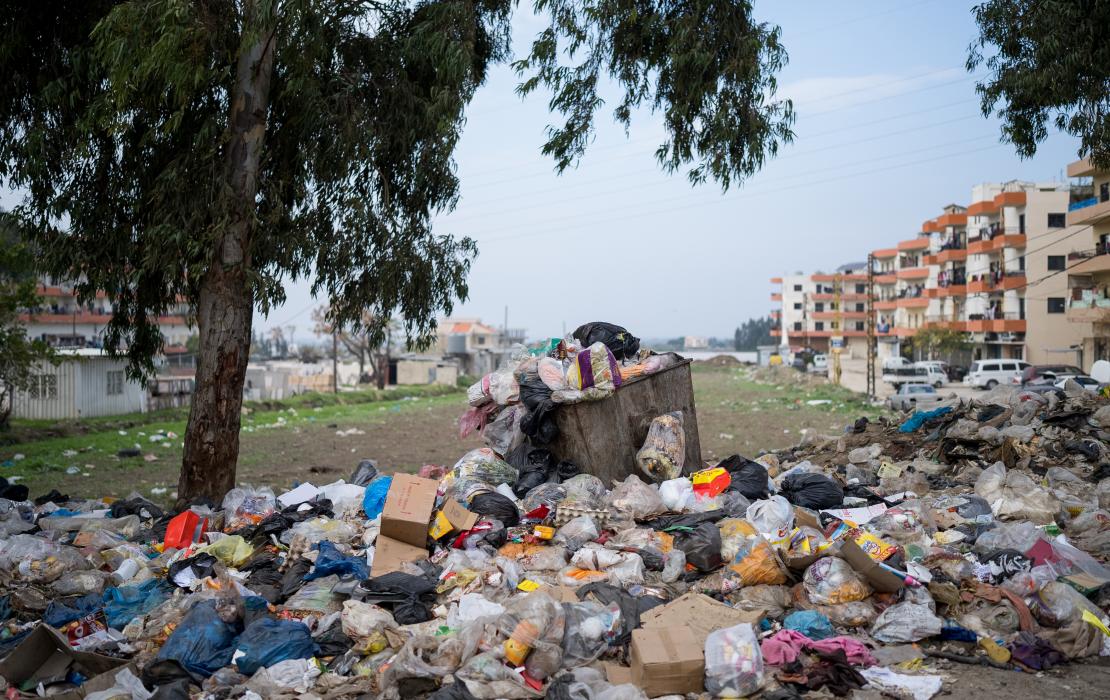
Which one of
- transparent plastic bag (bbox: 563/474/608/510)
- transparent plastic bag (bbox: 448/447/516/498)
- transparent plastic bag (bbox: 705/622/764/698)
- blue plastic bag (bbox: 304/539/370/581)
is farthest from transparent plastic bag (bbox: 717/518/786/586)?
blue plastic bag (bbox: 304/539/370/581)

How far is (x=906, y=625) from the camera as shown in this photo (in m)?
4.64

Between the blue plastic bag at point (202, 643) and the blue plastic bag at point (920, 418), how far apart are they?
8577mm

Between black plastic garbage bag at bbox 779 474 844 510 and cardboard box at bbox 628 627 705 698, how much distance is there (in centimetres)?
291

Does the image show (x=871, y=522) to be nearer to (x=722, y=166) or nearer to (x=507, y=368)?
(x=507, y=368)

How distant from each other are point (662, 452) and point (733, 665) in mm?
3180

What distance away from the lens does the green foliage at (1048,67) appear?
1028 cm

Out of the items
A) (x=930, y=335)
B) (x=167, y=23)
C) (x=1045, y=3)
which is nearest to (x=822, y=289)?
(x=930, y=335)

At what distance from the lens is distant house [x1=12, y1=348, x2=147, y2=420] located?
2414 cm

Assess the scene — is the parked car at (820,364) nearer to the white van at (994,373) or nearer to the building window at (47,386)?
the white van at (994,373)

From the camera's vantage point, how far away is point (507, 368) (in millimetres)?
7961

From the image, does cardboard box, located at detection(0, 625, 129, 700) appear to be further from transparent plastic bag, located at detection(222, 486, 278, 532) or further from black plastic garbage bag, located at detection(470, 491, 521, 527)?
black plastic garbage bag, located at detection(470, 491, 521, 527)

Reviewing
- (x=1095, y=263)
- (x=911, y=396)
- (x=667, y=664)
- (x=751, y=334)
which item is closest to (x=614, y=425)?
(x=667, y=664)

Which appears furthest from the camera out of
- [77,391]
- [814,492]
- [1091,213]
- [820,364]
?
[820,364]

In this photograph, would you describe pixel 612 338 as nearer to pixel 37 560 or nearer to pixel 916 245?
pixel 37 560
